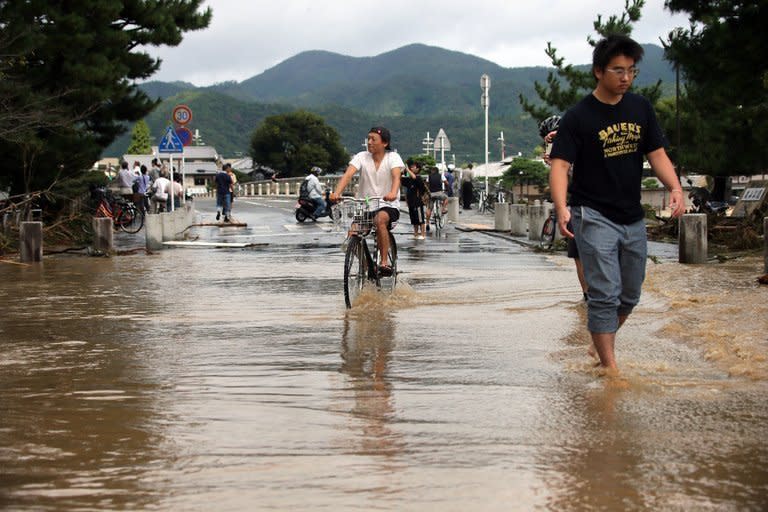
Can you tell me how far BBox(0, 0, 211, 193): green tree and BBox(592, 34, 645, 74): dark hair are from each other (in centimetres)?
1537

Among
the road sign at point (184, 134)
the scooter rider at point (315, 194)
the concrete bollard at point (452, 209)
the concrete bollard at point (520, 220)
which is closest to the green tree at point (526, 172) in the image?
the concrete bollard at point (452, 209)

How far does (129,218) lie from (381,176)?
18756 mm

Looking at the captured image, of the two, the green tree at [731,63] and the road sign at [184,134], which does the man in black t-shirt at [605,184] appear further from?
the road sign at [184,134]

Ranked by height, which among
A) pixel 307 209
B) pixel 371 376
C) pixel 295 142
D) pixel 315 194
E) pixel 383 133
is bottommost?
pixel 371 376

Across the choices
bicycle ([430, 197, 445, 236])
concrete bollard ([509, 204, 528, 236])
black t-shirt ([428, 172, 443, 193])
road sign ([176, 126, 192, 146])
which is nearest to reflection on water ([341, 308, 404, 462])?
concrete bollard ([509, 204, 528, 236])

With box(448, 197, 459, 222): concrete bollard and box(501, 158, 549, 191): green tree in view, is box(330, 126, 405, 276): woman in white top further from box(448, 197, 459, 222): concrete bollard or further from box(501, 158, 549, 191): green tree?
box(501, 158, 549, 191): green tree

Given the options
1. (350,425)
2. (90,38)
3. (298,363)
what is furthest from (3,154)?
(350,425)

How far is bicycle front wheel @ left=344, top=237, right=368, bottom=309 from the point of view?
388 inches

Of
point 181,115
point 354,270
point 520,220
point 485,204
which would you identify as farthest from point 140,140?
point 354,270

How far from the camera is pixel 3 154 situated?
74.3 ft

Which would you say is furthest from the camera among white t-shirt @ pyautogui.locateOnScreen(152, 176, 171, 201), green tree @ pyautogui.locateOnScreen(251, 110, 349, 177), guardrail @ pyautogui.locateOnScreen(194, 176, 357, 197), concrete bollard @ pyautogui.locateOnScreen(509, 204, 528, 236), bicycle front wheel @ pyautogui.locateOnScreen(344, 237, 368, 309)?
green tree @ pyautogui.locateOnScreen(251, 110, 349, 177)

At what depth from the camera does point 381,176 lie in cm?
1052

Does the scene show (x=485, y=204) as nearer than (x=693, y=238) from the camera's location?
No

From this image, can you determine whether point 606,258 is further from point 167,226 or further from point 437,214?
point 437,214
